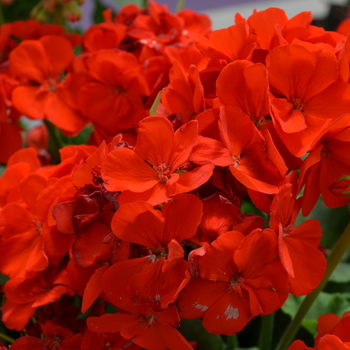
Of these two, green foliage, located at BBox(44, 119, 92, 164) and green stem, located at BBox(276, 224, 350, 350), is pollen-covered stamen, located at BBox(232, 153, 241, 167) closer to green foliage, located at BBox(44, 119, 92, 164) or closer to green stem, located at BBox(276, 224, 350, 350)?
green stem, located at BBox(276, 224, 350, 350)

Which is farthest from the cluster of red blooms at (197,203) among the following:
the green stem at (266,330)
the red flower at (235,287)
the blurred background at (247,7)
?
the blurred background at (247,7)

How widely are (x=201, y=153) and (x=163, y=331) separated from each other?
5.8 inches

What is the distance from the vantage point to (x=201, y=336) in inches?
22.3

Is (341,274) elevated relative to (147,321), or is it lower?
lower

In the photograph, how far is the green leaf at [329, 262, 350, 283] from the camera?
2.21 feet

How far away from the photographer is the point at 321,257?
0.38 m

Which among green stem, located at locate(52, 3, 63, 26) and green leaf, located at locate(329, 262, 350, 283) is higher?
green stem, located at locate(52, 3, 63, 26)

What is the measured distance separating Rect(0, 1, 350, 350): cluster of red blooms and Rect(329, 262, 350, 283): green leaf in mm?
299

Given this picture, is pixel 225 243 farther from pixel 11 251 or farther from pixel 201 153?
pixel 11 251

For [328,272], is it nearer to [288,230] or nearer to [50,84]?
[288,230]

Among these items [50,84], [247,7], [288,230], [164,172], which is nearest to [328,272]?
[288,230]

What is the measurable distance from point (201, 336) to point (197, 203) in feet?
0.92

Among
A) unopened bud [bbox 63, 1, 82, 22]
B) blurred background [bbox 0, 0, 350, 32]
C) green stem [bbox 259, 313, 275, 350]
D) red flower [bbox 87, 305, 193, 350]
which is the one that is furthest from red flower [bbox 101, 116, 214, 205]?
blurred background [bbox 0, 0, 350, 32]

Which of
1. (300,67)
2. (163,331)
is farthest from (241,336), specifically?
(300,67)
